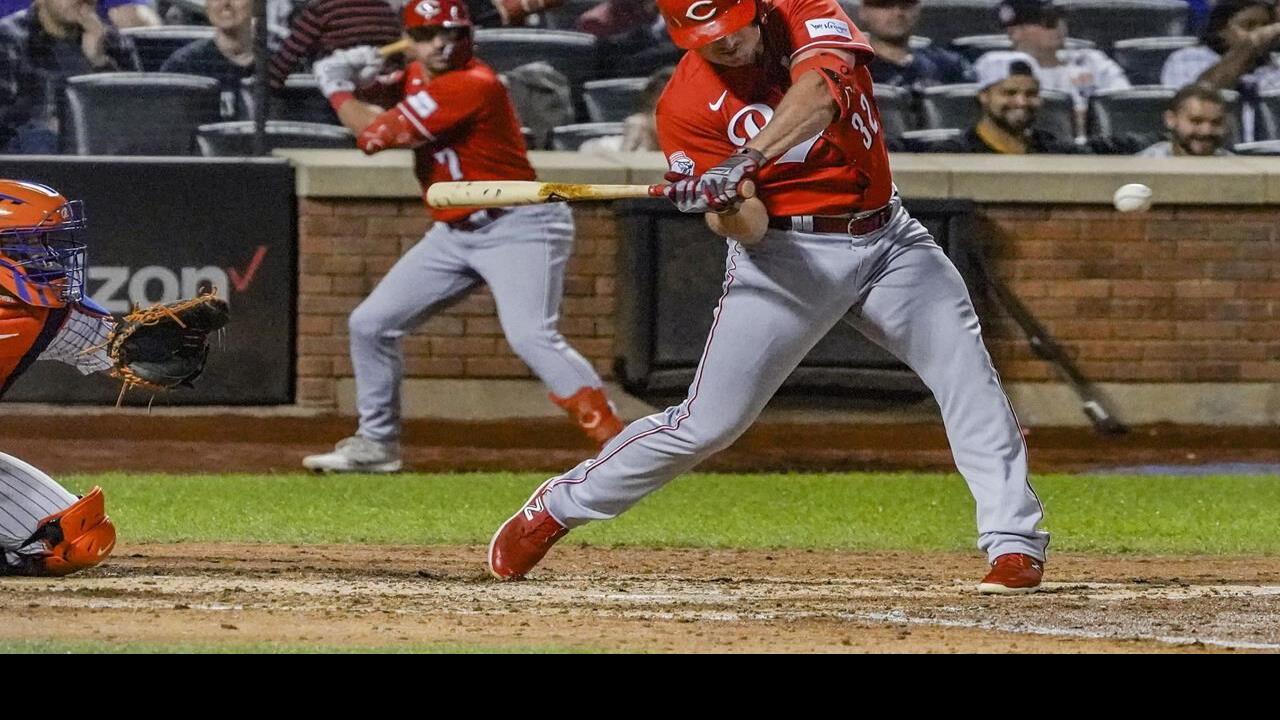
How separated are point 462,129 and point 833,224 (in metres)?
3.38

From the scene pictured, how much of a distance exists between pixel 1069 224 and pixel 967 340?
17.8 ft

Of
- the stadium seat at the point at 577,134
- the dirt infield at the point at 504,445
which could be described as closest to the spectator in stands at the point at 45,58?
the dirt infield at the point at 504,445

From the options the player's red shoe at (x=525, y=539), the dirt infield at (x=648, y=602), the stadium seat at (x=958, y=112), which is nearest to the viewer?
the dirt infield at (x=648, y=602)

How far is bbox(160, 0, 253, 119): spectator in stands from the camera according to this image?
10.1m

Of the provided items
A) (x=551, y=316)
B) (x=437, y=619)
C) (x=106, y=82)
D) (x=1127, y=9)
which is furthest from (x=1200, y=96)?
(x=437, y=619)

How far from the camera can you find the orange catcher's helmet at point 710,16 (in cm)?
469

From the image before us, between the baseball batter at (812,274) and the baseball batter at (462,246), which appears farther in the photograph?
the baseball batter at (462,246)

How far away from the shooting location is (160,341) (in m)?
4.95

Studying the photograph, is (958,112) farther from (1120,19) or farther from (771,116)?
(771,116)

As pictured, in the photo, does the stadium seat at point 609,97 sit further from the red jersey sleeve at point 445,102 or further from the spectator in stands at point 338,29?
the red jersey sleeve at point 445,102

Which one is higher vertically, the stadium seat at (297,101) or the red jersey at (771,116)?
the red jersey at (771,116)

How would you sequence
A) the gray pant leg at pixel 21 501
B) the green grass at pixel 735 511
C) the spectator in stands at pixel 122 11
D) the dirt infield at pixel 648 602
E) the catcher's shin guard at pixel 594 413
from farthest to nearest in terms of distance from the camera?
the spectator in stands at pixel 122 11, the catcher's shin guard at pixel 594 413, the green grass at pixel 735 511, the gray pant leg at pixel 21 501, the dirt infield at pixel 648 602

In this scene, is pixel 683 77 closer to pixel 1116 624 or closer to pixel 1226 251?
pixel 1116 624

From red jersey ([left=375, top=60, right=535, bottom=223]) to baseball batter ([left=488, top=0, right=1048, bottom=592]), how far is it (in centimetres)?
293
